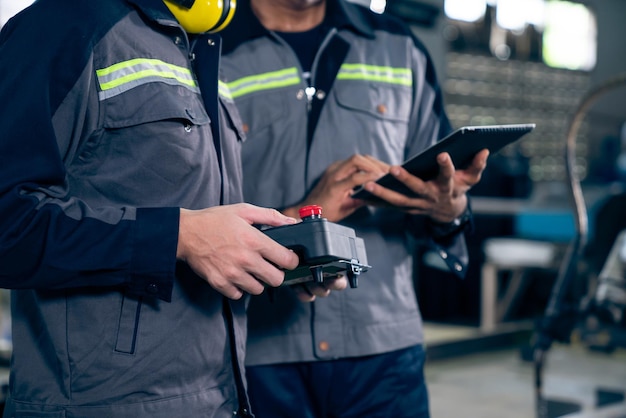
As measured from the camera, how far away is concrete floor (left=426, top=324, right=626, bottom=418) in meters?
3.38

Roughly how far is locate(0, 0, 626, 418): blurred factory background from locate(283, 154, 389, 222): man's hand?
95 centimetres

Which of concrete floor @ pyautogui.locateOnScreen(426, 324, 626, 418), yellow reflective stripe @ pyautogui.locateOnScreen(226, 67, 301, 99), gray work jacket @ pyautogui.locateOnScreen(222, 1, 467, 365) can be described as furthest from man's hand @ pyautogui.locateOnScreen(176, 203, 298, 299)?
concrete floor @ pyautogui.locateOnScreen(426, 324, 626, 418)

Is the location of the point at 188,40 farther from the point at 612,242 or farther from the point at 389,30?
the point at 612,242

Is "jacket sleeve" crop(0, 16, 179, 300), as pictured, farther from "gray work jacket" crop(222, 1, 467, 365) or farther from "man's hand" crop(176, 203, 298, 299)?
"gray work jacket" crop(222, 1, 467, 365)

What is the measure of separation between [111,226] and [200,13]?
361 millimetres

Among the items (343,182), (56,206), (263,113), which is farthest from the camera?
(263,113)

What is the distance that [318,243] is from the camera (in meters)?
0.91

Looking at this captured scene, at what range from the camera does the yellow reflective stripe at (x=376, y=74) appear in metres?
1.53

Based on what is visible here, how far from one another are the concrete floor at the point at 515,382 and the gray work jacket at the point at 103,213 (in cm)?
208

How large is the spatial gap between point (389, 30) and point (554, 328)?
1.53 metres

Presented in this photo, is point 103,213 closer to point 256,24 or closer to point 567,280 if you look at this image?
point 256,24

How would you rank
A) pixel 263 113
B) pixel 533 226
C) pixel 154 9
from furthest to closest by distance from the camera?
pixel 533 226 → pixel 263 113 → pixel 154 9

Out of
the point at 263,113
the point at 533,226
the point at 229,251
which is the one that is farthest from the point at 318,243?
the point at 533,226

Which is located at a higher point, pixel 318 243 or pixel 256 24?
pixel 256 24
